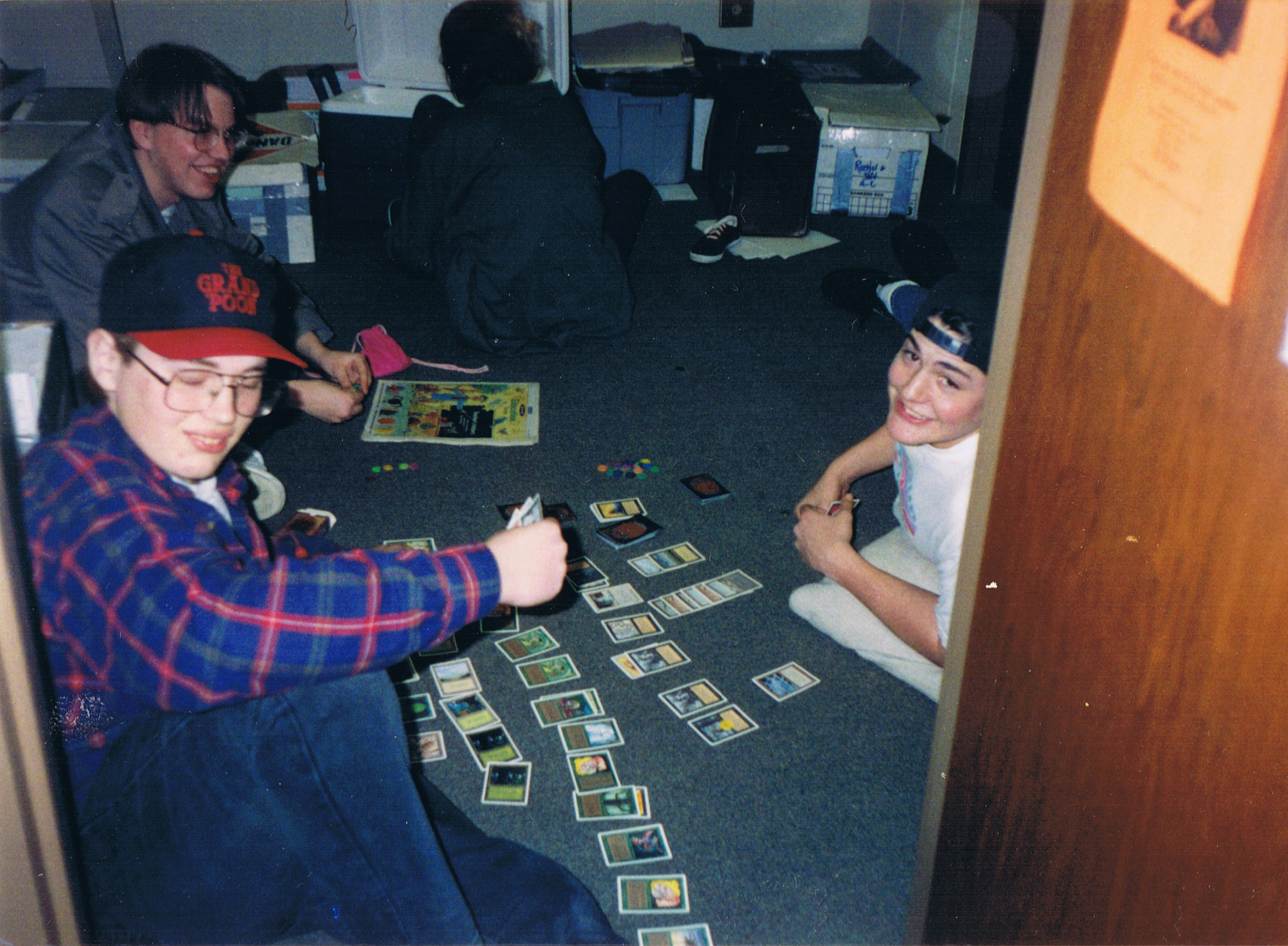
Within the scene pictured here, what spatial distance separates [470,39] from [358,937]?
2.65 metres

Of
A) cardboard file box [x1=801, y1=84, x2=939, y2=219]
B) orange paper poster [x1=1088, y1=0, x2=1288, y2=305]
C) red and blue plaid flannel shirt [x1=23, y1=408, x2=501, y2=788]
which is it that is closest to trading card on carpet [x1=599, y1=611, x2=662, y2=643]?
red and blue plaid flannel shirt [x1=23, y1=408, x2=501, y2=788]

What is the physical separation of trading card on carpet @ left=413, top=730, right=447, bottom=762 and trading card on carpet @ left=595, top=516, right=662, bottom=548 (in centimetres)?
71

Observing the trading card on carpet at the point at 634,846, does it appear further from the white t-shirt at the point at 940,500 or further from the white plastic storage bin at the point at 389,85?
the white plastic storage bin at the point at 389,85

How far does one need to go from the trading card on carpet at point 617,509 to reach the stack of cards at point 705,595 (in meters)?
0.31

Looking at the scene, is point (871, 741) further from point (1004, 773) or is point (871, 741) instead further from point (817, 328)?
point (817, 328)

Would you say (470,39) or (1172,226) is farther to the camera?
(470,39)

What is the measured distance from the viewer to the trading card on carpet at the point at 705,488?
2.64 meters

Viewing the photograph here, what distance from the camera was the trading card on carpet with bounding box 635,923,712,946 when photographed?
1.51m

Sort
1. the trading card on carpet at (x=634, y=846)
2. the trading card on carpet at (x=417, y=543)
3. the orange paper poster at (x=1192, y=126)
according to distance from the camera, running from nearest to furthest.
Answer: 1. the orange paper poster at (x=1192, y=126)
2. the trading card on carpet at (x=634, y=846)
3. the trading card on carpet at (x=417, y=543)

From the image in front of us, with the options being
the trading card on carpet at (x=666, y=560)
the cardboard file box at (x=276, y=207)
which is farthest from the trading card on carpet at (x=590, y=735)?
the cardboard file box at (x=276, y=207)

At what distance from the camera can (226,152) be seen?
7.33ft

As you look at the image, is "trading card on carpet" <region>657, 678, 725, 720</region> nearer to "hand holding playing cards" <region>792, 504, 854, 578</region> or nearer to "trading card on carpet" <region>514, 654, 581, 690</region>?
"trading card on carpet" <region>514, 654, 581, 690</region>

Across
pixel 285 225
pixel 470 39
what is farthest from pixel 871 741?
pixel 285 225

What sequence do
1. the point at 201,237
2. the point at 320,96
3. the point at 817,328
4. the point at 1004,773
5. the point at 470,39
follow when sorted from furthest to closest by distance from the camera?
the point at 320,96 → the point at 817,328 → the point at 470,39 → the point at 201,237 → the point at 1004,773
